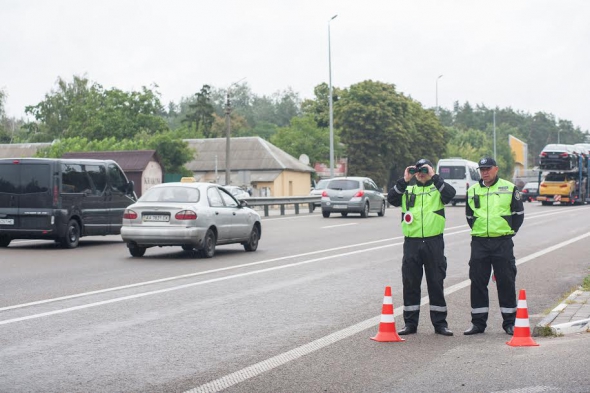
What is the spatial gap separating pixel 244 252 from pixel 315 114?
88277mm

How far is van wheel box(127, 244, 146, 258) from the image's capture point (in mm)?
18328

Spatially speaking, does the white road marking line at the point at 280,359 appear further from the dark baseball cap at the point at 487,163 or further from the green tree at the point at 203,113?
the green tree at the point at 203,113

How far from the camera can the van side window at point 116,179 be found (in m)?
22.5

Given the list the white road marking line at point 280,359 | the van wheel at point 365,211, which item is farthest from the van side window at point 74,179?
the van wheel at point 365,211

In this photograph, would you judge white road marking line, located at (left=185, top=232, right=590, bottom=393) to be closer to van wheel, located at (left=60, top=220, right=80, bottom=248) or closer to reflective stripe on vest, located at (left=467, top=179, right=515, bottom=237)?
reflective stripe on vest, located at (left=467, top=179, right=515, bottom=237)

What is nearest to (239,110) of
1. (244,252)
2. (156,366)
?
(244,252)

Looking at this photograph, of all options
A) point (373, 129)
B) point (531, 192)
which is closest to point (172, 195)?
point (531, 192)

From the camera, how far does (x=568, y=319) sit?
31.2ft

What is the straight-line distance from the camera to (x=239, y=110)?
7461 inches

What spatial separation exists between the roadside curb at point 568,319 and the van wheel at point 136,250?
30.9ft

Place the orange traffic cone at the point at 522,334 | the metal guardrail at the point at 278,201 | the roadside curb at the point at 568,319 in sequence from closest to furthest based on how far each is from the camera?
the orange traffic cone at the point at 522,334
the roadside curb at the point at 568,319
the metal guardrail at the point at 278,201

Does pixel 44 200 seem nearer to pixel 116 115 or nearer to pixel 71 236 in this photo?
pixel 71 236

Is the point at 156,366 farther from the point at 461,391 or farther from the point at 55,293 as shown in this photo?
the point at 55,293

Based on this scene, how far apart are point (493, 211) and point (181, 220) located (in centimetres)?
950
